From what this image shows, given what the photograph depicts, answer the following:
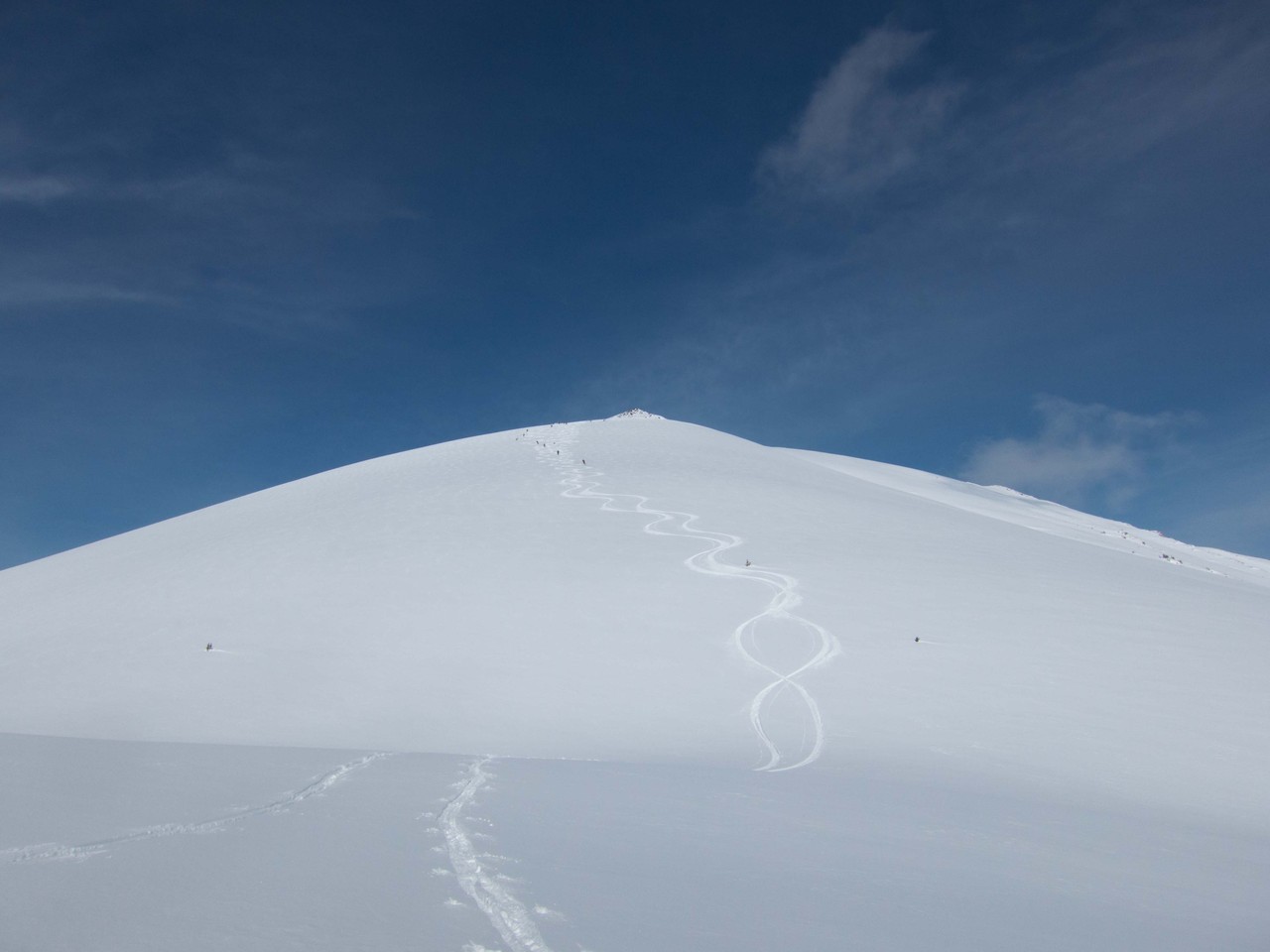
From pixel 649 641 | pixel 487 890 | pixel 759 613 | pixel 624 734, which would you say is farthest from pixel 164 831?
pixel 759 613

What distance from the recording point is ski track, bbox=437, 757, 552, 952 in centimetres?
315

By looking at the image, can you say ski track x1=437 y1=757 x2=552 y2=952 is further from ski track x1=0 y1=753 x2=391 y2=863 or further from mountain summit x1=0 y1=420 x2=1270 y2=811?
mountain summit x1=0 y1=420 x2=1270 y2=811

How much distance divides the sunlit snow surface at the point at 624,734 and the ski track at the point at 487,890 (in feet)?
0.08

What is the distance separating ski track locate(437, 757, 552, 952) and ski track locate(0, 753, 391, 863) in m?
1.09

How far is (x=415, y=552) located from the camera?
44.2 ft

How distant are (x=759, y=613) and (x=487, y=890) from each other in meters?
7.67

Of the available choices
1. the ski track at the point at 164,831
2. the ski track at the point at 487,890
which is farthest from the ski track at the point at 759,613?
the ski track at the point at 164,831

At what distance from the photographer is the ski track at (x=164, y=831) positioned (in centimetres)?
383

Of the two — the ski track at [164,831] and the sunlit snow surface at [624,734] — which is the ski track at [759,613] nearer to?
the sunlit snow surface at [624,734]

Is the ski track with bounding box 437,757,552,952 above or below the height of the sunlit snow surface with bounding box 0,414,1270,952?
below

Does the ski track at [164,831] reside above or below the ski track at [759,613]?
below

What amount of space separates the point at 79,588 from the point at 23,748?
789 centimetres

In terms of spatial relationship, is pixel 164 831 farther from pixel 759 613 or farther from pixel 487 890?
pixel 759 613

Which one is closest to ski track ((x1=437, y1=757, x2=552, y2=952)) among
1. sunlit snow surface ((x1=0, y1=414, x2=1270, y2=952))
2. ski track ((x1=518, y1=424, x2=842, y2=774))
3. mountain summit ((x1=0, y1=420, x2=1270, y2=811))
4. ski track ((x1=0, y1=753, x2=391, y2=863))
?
sunlit snow surface ((x1=0, y1=414, x2=1270, y2=952))
